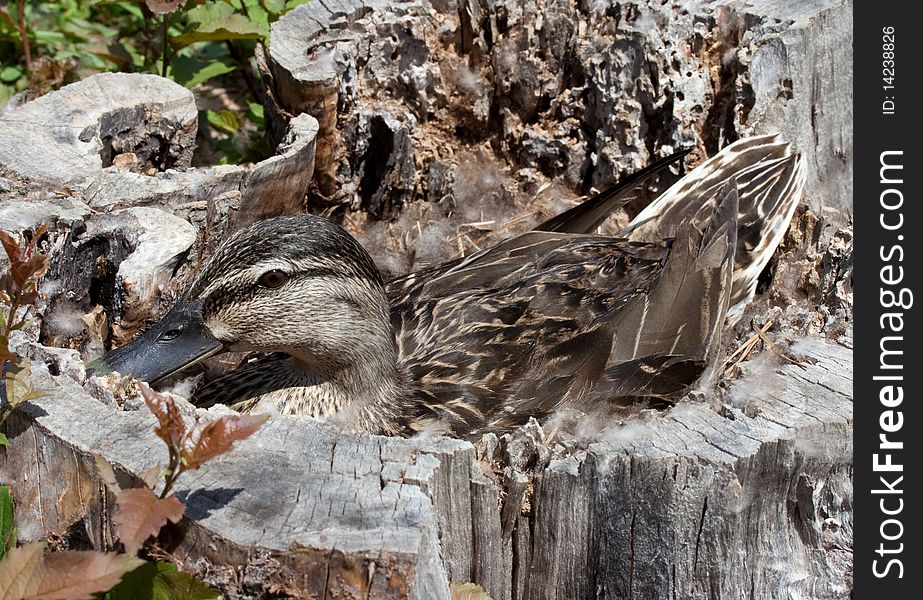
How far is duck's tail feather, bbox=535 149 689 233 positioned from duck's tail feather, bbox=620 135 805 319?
102 millimetres

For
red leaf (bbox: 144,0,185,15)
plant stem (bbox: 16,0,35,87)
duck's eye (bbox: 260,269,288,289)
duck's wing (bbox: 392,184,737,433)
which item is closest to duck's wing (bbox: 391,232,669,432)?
duck's wing (bbox: 392,184,737,433)

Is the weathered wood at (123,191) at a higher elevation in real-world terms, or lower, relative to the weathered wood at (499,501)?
higher

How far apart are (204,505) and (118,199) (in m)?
1.49

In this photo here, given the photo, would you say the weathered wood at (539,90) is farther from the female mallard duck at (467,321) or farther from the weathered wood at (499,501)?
the weathered wood at (499,501)

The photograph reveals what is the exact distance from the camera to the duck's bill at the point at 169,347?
9.21 ft

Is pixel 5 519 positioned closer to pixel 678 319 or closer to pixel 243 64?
pixel 678 319

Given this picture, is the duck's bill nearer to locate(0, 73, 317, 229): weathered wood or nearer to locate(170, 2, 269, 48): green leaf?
locate(0, 73, 317, 229): weathered wood

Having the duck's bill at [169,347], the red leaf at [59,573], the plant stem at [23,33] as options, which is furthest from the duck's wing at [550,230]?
the plant stem at [23,33]

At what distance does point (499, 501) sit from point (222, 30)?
267 centimetres

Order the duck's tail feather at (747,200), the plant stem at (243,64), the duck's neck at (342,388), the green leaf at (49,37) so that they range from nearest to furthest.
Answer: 1. the duck's neck at (342,388)
2. the duck's tail feather at (747,200)
3. the plant stem at (243,64)
4. the green leaf at (49,37)

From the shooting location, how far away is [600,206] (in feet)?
13.2

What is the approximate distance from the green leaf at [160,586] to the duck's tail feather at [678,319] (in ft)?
4.87

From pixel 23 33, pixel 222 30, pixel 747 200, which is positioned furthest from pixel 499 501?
pixel 23 33

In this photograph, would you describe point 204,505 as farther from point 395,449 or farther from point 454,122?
point 454,122
